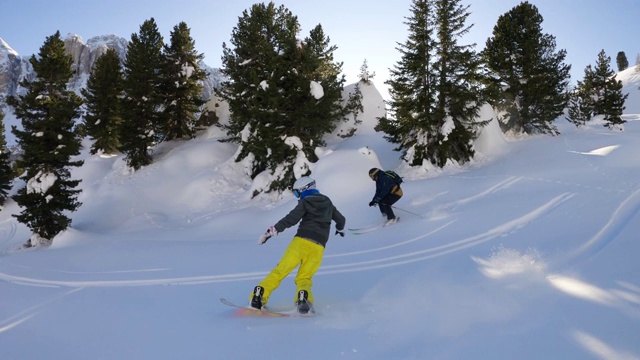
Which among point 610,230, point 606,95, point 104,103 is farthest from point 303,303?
point 606,95

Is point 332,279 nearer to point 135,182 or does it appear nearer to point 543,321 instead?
point 543,321

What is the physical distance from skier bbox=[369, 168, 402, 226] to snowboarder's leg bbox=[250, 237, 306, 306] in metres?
5.99

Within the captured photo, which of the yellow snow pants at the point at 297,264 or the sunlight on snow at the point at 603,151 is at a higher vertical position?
the sunlight on snow at the point at 603,151

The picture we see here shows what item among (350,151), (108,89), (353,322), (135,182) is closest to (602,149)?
(350,151)

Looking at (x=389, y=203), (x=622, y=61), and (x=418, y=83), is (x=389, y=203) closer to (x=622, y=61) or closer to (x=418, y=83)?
(x=418, y=83)

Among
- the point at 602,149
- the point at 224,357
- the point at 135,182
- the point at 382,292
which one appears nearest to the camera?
the point at 224,357

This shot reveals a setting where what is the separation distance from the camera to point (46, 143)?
19391 millimetres

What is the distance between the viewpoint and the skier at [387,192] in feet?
34.7

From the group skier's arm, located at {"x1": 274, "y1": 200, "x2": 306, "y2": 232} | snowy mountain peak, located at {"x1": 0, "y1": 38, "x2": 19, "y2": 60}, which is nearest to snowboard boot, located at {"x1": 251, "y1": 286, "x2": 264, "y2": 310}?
skier's arm, located at {"x1": 274, "y1": 200, "x2": 306, "y2": 232}

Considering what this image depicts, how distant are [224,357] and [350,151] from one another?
49.8 ft

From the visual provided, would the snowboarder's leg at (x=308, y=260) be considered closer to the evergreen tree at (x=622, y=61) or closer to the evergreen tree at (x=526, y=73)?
the evergreen tree at (x=526, y=73)

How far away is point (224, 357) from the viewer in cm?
348

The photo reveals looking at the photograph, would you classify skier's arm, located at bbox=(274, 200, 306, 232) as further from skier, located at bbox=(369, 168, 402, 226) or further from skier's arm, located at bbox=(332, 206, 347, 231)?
skier, located at bbox=(369, 168, 402, 226)

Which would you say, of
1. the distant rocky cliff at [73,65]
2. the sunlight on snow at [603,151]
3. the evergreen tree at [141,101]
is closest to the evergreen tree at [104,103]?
the evergreen tree at [141,101]
